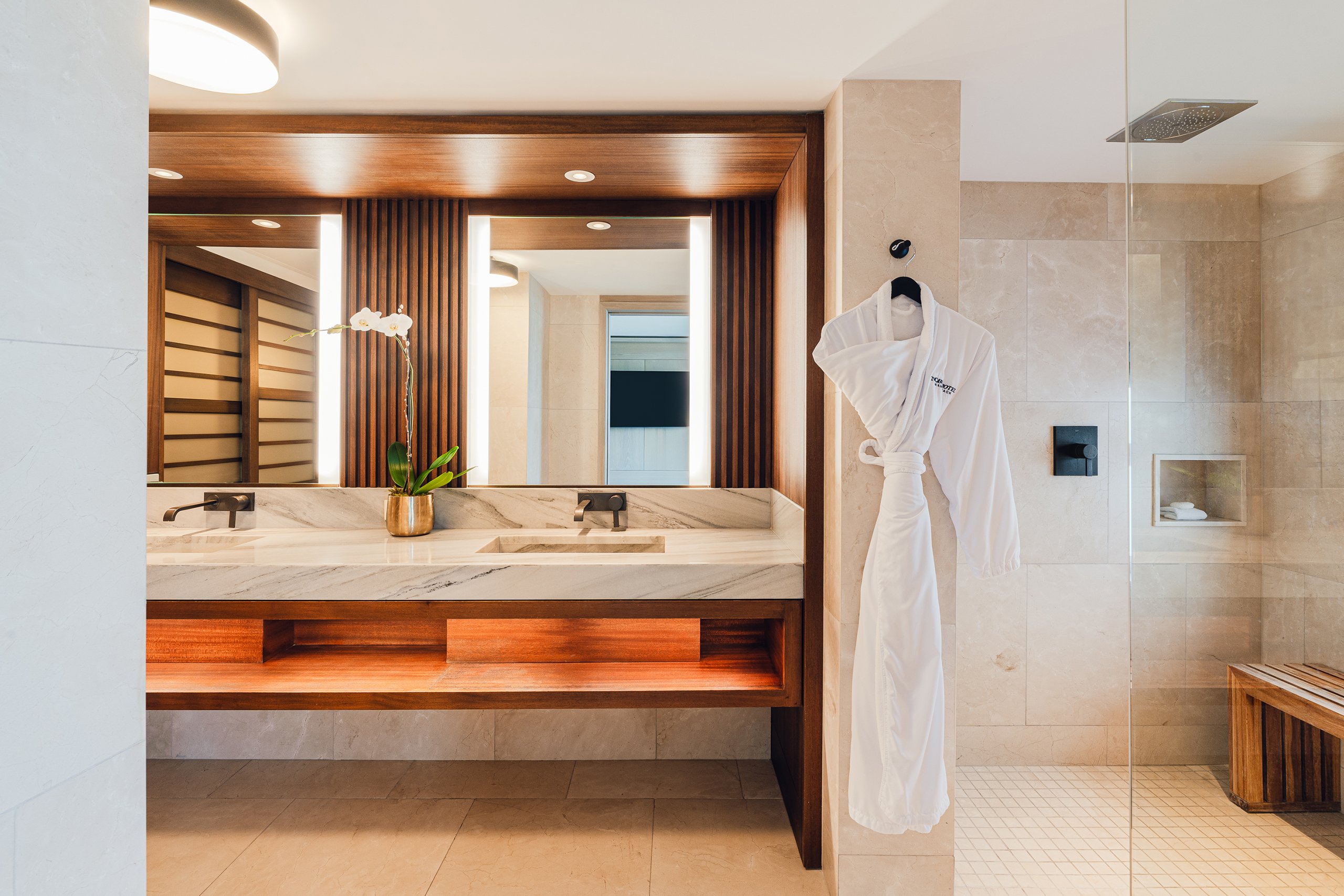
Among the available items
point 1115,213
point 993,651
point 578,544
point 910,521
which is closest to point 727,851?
point 578,544

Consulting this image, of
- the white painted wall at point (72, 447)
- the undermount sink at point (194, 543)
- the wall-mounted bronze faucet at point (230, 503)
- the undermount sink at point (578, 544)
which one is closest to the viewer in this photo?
the white painted wall at point (72, 447)

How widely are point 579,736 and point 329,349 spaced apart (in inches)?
69.2

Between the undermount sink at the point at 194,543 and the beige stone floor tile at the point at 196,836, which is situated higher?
the undermount sink at the point at 194,543

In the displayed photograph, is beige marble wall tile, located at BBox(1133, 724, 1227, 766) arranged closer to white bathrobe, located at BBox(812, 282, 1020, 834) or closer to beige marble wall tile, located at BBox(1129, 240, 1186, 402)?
beige marble wall tile, located at BBox(1129, 240, 1186, 402)

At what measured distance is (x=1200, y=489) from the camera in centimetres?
99

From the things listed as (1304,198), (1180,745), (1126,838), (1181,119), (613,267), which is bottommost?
(1126,838)

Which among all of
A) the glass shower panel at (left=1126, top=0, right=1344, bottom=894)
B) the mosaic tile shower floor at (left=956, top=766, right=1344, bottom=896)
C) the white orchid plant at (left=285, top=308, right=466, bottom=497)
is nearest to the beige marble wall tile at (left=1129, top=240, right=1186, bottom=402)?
the glass shower panel at (left=1126, top=0, right=1344, bottom=894)

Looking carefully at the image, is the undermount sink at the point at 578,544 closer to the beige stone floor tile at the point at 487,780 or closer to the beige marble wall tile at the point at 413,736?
the beige marble wall tile at the point at 413,736

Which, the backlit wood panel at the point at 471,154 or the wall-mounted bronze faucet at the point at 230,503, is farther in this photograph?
the wall-mounted bronze faucet at the point at 230,503

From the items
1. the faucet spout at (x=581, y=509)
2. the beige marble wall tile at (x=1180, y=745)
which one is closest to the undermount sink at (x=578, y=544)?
the faucet spout at (x=581, y=509)

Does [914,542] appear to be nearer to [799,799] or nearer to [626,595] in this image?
[626,595]

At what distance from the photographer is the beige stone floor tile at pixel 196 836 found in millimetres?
1924

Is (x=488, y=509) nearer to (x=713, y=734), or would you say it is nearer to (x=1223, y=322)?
(x=713, y=734)

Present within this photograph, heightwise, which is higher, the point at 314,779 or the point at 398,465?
the point at 398,465
